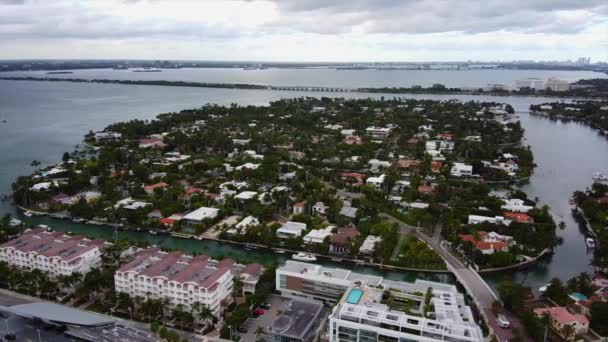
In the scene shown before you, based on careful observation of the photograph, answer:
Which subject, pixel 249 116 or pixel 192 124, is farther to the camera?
pixel 249 116

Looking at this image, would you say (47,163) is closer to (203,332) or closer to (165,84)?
(203,332)

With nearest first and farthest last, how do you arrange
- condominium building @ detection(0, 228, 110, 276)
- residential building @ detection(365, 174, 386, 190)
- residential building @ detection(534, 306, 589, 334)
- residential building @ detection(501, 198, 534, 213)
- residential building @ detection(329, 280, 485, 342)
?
residential building @ detection(329, 280, 485, 342) → residential building @ detection(534, 306, 589, 334) → condominium building @ detection(0, 228, 110, 276) → residential building @ detection(501, 198, 534, 213) → residential building @ detection(365, 174, 386, 190)

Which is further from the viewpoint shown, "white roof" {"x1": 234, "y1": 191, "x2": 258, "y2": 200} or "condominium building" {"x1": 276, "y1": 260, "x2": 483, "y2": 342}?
"white roof" {"x1": 234, "y1": 191, "x2": 258, "y2": 200}

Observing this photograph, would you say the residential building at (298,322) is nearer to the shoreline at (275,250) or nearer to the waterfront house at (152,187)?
the shoreline at (275,250)

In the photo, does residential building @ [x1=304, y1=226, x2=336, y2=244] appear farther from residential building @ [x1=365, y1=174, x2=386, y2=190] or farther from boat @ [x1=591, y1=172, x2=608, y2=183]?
boat @ [x1=591, y1=172, x2=608, y2=183]

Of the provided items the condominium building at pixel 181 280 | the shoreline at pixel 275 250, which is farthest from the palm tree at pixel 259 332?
the shoreline at pixel 275 250

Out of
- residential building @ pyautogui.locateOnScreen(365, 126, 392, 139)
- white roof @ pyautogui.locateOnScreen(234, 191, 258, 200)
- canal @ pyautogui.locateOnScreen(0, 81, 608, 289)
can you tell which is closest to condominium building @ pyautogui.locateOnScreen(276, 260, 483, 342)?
canal @ pyautogui.locateOnScreen(0, 81, 608, 289)

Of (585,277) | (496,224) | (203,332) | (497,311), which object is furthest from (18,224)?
(585,277)
